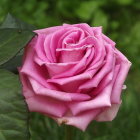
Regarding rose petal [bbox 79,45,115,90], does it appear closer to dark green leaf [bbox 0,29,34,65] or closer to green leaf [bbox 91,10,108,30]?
dark green leaf [bbox 0,29,34,65]

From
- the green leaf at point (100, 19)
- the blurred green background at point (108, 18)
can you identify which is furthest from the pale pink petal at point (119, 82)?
the green leaf at point (100, 19)

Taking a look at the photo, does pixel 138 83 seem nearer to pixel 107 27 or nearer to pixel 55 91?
pixel 107 27

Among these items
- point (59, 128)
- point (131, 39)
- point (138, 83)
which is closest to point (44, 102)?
point (59, 128)

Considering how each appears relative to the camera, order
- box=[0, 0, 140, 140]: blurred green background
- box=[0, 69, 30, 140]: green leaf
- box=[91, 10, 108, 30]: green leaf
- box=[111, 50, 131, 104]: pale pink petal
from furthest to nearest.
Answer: box=[91, 10, 108, 30]: green leaf, box=[0, 0, 140, 140]: blurred green background, box=[111, 50, 131, 104]: pale pink petal, box=[0, 69, 30, 140]: green leaf

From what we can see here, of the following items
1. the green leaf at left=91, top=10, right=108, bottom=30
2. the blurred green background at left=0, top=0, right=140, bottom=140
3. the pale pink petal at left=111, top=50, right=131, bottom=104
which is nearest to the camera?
the pale pink petal at left=111, top=50, right=131, bottom=104

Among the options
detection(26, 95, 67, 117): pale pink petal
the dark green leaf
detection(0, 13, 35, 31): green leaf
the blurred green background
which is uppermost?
the dark green leaf

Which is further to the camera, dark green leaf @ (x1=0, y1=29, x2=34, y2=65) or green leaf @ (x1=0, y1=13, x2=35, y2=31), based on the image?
green leaf @ (x1=0, y1=13, x2=35, y2=31)

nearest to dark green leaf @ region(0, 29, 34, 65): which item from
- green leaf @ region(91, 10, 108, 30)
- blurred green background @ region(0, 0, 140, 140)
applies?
blurred green background @ region(0, 0, 140, 140)

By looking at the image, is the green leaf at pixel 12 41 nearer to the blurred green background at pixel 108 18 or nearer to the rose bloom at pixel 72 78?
the rose bloom at pixel 72 78
